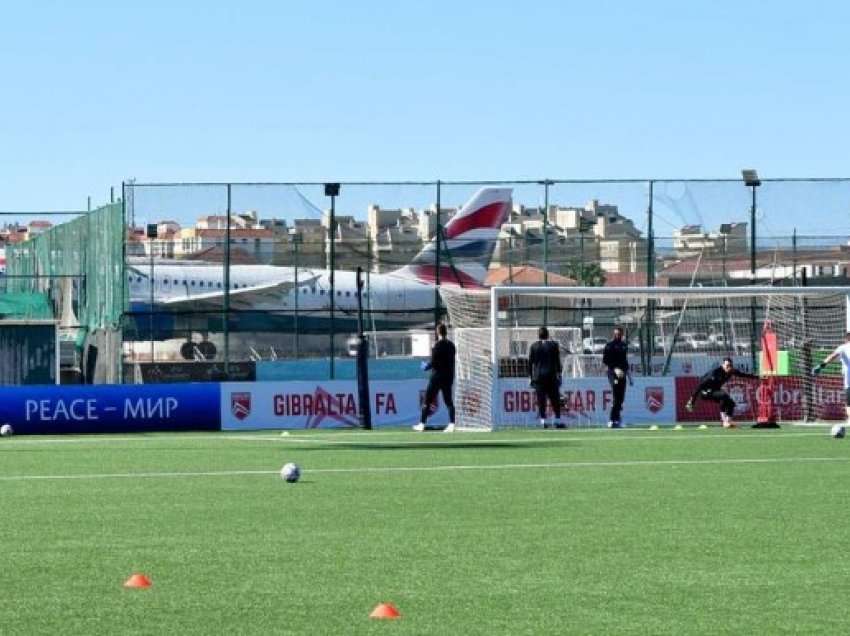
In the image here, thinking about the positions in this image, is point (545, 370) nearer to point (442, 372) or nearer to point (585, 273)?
point (442, 372)

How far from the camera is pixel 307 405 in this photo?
35.2m

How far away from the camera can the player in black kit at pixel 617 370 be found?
3456cm

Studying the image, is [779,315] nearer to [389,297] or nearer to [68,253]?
[389,297]

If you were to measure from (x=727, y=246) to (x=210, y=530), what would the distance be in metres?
30.8

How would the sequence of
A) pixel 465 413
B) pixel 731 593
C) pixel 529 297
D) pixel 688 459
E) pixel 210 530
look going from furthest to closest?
pixel 529 297 → pixel 465 413 → pixel 688 459 → pixel 210 530 → pixel 731 593

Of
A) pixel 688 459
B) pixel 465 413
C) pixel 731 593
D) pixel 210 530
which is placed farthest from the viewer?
pixel 465 413

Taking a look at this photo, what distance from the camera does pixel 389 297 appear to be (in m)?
46.1

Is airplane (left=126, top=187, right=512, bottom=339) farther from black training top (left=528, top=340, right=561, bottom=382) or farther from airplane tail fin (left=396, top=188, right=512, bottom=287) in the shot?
A: black training top (left=528, top=340, right=561, bottom=382)

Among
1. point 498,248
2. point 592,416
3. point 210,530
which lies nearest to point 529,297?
point 498,248

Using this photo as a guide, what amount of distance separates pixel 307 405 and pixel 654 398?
22.7 feet

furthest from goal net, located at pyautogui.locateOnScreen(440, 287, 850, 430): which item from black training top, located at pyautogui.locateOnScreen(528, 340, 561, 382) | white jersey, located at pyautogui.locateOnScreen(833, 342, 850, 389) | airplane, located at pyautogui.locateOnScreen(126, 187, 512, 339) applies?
white jersey, located at pyautogui.locateOnScreen(833, 342, 850, 389)

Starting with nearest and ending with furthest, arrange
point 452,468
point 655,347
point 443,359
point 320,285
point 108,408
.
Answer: point 452,468
point 443,359
point 108,408
point 655,347
point 320,285

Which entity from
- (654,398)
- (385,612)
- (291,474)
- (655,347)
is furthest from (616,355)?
(385,612)

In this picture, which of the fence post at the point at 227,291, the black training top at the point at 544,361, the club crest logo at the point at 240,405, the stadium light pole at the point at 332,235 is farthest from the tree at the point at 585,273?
the club crest logo at the point at 240,405
